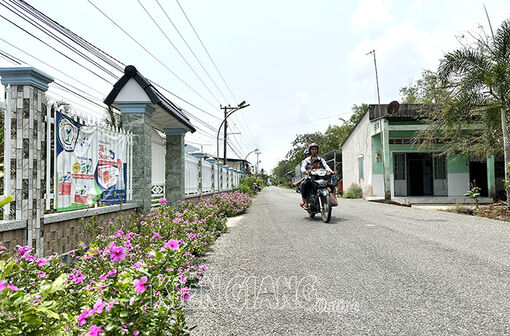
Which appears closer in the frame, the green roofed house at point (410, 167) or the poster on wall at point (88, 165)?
the poster on wall at point (88, 165)

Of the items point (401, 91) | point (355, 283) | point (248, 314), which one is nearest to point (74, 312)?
point (248, 314)

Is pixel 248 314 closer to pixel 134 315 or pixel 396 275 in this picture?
pixel 134 315

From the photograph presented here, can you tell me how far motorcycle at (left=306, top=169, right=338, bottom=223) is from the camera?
8.01 meters

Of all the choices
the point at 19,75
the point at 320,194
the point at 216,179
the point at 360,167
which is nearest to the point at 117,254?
the point at 19,75

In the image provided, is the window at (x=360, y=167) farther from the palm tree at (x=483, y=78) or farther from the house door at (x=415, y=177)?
the palm tree at (x=483, y=78)

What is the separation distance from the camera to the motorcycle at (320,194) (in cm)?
801

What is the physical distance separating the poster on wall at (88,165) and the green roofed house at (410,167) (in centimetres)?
1451

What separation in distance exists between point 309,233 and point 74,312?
5.14 m

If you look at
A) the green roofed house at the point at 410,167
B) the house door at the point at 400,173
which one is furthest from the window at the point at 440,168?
the house door at the point at 400,173

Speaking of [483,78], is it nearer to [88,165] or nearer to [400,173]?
[400,173]

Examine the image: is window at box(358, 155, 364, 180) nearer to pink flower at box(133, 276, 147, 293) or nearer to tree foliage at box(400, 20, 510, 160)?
tree foliage at box(400, 20, 510, 160)

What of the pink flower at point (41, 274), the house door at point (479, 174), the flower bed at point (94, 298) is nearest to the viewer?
the flower bed at point (94, 298)

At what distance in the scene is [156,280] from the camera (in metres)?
1.96

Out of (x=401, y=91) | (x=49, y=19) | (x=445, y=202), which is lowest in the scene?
(x=445, y=202)
